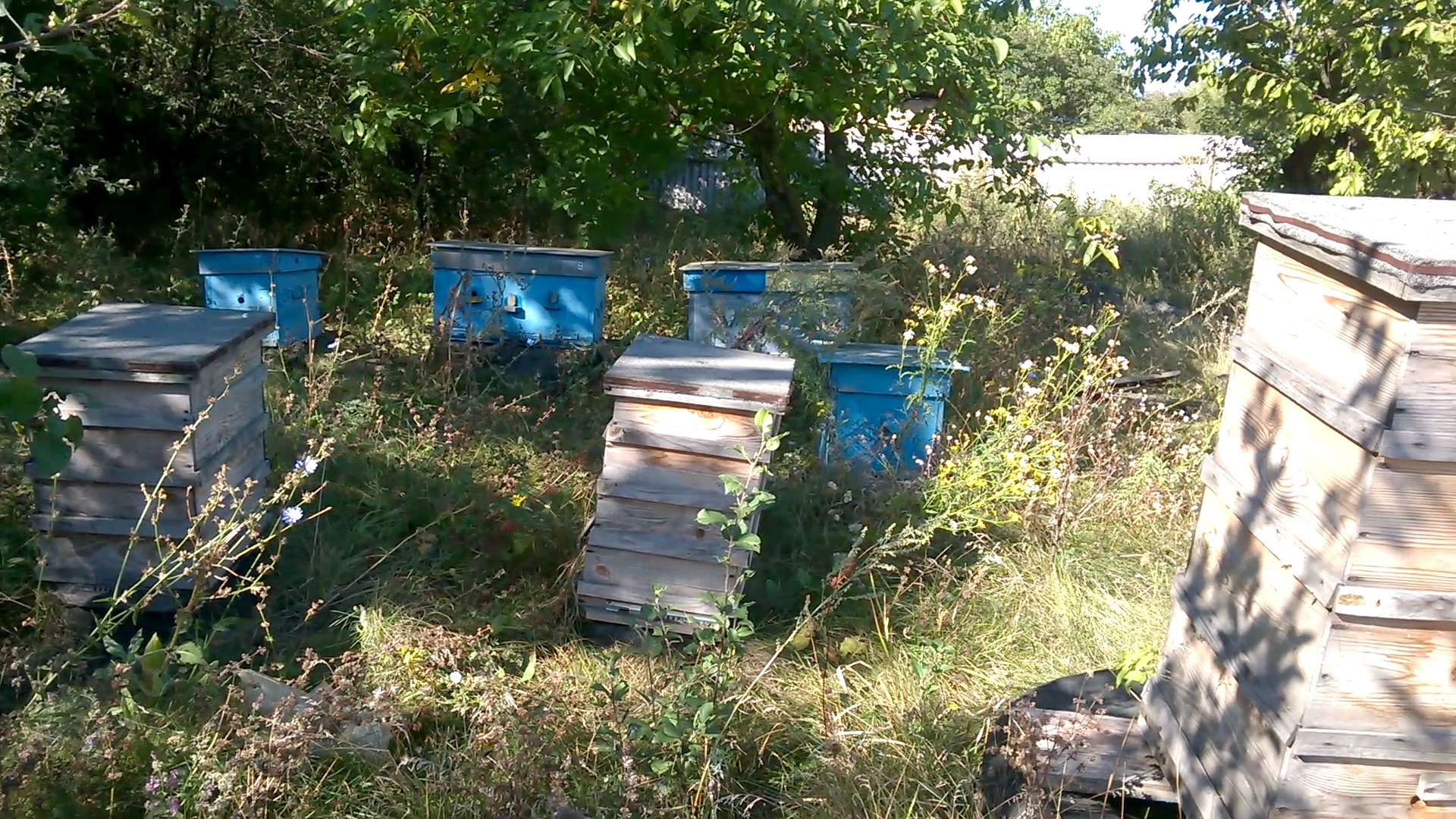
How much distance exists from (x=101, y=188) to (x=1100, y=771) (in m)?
8.68

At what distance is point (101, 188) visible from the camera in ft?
28.2

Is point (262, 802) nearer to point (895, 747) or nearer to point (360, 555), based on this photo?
point (360, 555)

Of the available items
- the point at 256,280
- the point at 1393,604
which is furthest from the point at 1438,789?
the point at 256,280

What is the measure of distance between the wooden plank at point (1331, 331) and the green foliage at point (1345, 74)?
7471 mm

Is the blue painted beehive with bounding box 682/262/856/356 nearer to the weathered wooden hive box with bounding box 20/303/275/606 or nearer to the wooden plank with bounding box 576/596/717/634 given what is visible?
the wooden plank with bounding box 576/596/717/634

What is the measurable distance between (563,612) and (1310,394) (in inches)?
107

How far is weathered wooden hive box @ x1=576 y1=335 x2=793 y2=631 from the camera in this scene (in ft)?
12.2

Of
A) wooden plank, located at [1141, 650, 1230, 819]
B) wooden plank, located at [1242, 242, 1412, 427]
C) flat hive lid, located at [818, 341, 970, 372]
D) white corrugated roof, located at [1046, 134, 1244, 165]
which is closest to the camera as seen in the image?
wooden plank, located at [1242, 242, 1412, 427]

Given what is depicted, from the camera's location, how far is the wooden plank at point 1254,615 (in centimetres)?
222

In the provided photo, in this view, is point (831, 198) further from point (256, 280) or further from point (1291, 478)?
point (1291, 478)

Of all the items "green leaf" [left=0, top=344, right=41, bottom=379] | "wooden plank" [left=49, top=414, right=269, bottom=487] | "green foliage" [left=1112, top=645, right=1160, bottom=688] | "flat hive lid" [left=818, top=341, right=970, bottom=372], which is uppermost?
"green leaf" [left=0, top=344, right=41, bottom=379]

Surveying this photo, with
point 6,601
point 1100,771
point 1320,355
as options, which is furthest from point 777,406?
point 6,601

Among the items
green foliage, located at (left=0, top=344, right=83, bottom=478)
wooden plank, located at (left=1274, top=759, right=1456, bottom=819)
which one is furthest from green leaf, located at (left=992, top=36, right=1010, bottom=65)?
green foliage, located at (left=0, top=344, right=83, bottom=478)

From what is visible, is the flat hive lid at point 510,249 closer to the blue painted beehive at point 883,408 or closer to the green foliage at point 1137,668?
the blue painted beehive at point 883,408
